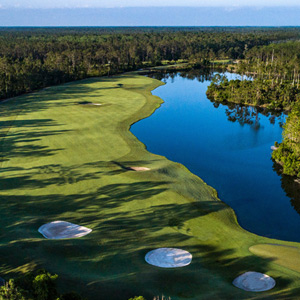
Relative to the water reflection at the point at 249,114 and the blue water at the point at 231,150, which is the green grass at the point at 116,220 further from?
the water reflection at the point at 249,114

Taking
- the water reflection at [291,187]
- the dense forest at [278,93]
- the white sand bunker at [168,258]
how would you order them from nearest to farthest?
the white sand bunker at [168,258] < the water reflection at [291,187] < the dense forest at [278,93]

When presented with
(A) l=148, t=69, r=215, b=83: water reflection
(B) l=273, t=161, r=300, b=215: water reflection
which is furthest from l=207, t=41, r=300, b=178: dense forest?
(A) l=148, t=69, r=215, b=83: water reflection

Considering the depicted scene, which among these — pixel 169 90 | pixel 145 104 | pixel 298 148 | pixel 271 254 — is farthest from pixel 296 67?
pixel 271 254

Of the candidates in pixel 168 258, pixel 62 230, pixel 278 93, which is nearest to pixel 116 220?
pixel 62 230

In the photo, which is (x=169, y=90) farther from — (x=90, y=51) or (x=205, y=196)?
(x=205, y=196)

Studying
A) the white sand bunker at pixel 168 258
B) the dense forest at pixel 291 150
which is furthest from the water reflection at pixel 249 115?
the white sand bunker at pixel 168 258

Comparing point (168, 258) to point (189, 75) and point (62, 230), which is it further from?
point (189, 75)

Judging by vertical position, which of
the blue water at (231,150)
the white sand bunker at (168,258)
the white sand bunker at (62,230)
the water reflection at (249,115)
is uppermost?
the water reflection at (249,115)

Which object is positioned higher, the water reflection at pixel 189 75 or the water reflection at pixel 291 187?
the water reflection at pixel 189 75
